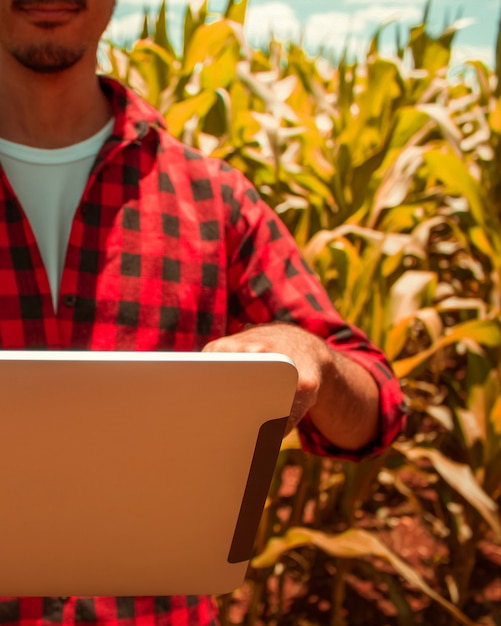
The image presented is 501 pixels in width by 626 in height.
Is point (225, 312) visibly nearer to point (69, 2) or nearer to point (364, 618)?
point (69, 2)

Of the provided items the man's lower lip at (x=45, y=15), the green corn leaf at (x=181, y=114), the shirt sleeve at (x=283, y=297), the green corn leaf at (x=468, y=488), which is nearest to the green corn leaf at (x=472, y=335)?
the green corn leaf at (x=468, y=488)

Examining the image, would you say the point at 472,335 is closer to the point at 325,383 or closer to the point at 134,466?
the point at 325,383

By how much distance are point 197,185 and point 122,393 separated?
0.46m

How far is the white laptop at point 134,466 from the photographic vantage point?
301mm

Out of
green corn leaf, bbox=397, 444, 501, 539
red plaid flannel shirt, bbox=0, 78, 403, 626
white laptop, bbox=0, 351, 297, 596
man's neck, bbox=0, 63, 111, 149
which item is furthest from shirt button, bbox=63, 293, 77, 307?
green corn leaf, bbox=397, 444, 501, 539

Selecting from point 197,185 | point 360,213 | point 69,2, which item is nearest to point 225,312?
point 197,185

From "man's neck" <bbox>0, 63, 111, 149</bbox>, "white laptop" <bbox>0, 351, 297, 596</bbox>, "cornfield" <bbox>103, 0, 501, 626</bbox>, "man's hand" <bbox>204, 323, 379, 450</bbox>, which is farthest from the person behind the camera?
"cornfield" <bbox>103, 0, 501, 626</bbox>

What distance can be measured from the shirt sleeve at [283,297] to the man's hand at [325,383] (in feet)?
0.04

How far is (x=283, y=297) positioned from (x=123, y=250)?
15 centimetres

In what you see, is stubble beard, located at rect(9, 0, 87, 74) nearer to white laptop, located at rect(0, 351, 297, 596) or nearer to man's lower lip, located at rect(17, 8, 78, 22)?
man's lower lip, located at rect(17, 8, 78, 22)

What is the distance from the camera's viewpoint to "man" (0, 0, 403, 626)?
0.64 metres

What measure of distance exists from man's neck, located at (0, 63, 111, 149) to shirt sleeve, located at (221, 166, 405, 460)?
156mm

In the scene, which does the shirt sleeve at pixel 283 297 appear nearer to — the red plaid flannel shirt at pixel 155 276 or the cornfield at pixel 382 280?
the red plaid flannel shirt at pixel 155 276

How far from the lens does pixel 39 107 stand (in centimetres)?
70
